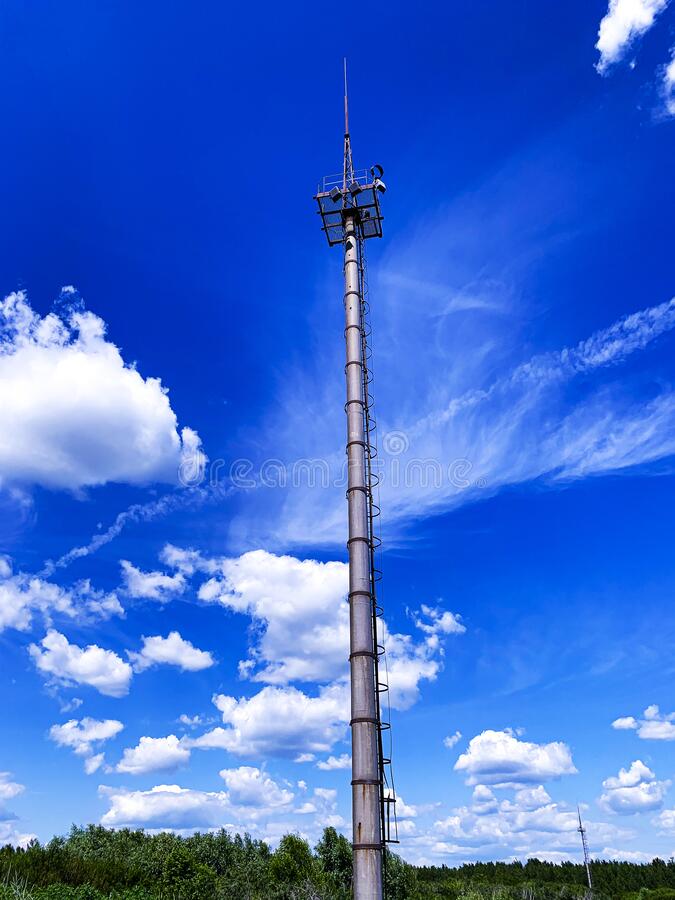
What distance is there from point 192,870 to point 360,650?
42.1 metres

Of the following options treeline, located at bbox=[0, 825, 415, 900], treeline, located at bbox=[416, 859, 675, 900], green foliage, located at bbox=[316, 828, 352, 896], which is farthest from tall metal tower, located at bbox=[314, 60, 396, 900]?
treeline, located at bbox=[416, 859, 675, 900]

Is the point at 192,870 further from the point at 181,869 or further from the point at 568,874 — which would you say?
the point at 568,874

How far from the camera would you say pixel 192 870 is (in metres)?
54.6

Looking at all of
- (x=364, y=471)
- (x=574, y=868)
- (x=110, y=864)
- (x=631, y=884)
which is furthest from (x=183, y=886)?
(x=574, y=868)

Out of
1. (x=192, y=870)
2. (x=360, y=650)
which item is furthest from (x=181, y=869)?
(x=360, y=650)

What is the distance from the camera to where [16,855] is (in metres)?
43.6

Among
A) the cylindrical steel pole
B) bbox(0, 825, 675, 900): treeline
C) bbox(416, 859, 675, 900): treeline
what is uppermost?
the cylindrical steel pole

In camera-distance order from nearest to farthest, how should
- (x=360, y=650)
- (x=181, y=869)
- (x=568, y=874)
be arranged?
(x=360, y=650), (x=181, y=869), (x=568, y=874)

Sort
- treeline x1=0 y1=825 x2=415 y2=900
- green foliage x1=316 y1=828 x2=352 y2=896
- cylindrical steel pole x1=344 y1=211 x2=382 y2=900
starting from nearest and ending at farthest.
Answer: cylindrical steel pole x1=344 y1=211 x2=382 y2=900 < treeline x1=0 y1=825 x2=415 y2=900 < green foliage x1=316 y1=828 x2=352 y2=896

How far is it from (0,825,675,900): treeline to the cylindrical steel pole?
15.2m

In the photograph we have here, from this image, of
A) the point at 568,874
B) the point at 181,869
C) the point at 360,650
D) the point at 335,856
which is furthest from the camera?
the point at 568,874

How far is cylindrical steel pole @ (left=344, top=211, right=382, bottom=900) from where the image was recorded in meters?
22.3

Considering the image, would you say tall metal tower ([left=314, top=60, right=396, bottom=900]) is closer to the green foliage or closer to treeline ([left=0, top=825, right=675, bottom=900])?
treeline ([left=0, top=825, right=675, bottom=900])

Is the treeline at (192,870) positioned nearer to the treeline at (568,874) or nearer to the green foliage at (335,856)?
the green foliage at (335,856)
